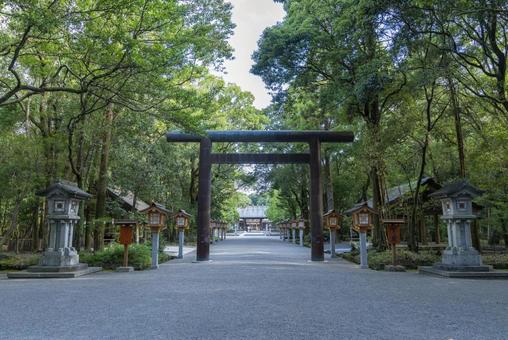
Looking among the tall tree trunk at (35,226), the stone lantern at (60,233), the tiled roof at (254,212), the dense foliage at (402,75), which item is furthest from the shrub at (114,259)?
the tiled roof at (254,212)

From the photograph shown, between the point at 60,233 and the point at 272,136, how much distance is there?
775 centimetres

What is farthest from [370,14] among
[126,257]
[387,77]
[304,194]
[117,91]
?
[304,194]

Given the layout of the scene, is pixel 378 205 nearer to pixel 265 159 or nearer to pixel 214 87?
pixel 265 159

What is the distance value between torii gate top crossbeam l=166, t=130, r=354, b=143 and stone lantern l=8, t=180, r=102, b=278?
4.66m

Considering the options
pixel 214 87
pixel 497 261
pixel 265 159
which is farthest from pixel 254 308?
pixel 214 87

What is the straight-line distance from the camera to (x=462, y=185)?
9.39 metres

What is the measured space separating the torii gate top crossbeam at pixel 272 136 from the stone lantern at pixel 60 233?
15.3 ft

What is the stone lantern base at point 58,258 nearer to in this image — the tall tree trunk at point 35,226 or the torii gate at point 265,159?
the torii gate at point 265,159

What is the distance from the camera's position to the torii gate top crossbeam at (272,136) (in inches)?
535

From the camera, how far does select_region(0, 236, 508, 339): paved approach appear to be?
407cm

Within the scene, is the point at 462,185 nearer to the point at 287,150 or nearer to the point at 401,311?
the point at 401,311

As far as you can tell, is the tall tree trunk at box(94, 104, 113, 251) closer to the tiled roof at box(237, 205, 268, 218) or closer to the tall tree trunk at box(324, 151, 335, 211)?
the tall tree trunk at box(324, 151, 335, 211)

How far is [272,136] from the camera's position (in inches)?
539

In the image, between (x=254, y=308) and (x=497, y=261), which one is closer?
(x=254, y=308)
